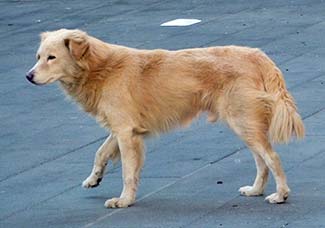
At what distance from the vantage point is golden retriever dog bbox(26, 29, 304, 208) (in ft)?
30.8

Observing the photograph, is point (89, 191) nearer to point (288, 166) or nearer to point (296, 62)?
point (288, 166)

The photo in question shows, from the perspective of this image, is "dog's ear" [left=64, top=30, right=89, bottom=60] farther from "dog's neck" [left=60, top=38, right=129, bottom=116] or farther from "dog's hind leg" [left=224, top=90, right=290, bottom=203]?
"dog's hind leg" [left=224, top=90, right=290, bottom=203]

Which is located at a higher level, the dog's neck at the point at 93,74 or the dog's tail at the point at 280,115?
the dog's neck at the point at 93,74

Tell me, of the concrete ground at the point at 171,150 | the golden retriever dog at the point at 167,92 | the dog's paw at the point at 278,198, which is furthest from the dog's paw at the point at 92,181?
the dog's paw at the point at 278,198

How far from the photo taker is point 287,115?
934cm

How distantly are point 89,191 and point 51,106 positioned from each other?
3.67 m

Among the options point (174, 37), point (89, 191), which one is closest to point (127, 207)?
point (89, 191)

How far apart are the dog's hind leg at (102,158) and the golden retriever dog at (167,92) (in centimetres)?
13

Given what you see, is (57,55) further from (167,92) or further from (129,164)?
(129,164)

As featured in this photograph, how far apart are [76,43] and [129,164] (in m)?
1.04

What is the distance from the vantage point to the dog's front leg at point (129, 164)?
9555mm

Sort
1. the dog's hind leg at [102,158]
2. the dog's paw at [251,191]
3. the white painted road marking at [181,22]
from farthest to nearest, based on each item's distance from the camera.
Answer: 1. the white painted road marking at [181,22]
2. the dog's hind leg at [102,158]
3. the dog's paw at [251,191]

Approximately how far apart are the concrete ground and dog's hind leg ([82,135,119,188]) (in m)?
0.14

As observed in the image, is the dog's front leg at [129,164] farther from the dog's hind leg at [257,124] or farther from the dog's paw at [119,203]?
the dog's hind leg at [257,124]
